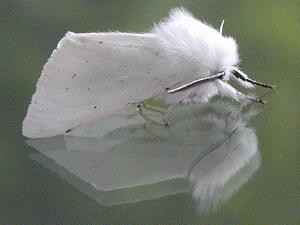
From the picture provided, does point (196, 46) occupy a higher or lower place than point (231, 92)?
higher

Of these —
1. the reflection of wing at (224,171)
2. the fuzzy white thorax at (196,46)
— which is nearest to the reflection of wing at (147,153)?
the reflection of wing at (224,171)

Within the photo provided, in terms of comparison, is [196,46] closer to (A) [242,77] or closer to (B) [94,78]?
(A) [242,77]

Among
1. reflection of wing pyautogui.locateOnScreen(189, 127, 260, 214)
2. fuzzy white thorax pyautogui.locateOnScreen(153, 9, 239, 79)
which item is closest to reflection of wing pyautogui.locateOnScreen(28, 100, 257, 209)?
reflection of wing pyautogui.locateOnScreen(189, 127, 260, 214)

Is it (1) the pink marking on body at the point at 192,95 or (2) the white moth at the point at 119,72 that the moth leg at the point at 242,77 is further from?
(1) the pink marking on body at the point at 192,95

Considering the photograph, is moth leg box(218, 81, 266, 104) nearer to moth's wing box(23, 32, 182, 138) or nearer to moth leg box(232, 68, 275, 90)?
moth leg box(232, 68, 275, 90)

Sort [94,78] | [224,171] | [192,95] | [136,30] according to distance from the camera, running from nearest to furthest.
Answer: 1. [224,171]
2. [94,78]
3. [192,95]
4. [136,30]

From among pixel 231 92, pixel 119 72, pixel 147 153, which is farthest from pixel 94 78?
pixel 231 92
